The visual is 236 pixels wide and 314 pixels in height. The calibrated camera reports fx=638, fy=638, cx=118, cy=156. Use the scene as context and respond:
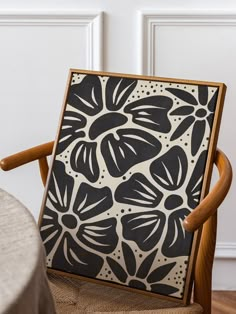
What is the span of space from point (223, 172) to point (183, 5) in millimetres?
995

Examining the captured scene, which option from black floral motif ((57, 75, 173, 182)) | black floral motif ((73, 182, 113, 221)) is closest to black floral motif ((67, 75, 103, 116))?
black floral motif ((57, 75, 173, 182))

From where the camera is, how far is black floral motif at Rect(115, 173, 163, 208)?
1777 millimetres

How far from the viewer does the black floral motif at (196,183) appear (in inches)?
68.2

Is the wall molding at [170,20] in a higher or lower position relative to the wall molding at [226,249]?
higher

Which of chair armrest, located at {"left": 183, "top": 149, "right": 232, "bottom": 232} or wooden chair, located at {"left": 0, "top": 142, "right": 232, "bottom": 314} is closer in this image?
chair armrest, located at {"left": 183, "top": 149, "right": 232, "bottom": 232}

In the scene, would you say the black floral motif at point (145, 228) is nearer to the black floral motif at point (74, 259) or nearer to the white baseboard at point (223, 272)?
the black floral motif at point (74, 259)

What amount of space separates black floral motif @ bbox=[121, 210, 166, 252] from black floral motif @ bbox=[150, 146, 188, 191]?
9 centimetres

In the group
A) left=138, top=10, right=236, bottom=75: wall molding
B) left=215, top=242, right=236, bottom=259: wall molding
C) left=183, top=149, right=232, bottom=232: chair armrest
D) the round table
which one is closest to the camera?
the round table

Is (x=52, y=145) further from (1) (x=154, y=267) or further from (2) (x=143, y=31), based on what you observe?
(2) (x=143, y=31)

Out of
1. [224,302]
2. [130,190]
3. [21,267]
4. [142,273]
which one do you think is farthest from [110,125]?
[224,302]

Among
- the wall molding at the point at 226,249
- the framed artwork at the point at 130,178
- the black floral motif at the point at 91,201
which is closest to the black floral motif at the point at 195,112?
the framed artwork at the point at 130,178

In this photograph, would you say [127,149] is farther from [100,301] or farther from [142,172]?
[100,301]

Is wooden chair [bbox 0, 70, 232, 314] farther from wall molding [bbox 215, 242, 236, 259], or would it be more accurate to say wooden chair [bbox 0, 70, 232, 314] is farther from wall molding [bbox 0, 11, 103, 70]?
wall molding [bbox 215, 242, 236, 259]

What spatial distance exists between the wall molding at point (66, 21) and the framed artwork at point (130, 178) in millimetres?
577
